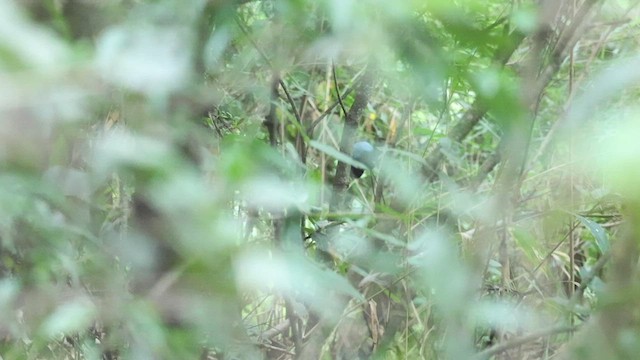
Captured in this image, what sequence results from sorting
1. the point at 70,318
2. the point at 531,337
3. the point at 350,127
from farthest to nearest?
the point at 350,127, the point at 531,337, the point at 70,318

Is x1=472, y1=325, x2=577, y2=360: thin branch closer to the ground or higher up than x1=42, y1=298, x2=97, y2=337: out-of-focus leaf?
closer to the ground

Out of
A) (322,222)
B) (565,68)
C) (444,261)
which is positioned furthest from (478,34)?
(565,68)

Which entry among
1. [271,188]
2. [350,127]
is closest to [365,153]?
[350,127]

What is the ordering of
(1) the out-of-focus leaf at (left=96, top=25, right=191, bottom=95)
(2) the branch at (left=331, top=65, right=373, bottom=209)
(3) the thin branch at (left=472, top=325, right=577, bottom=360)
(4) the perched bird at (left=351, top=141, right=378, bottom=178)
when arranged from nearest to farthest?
(1) the out-of-focus leaf at (left=96, top=25, right=191, bottom=95) → (3) the thin branch at (left=472, top=325, right=577, bottom=360) → (4) the perched bird at (left=351, top=141, right=378, bottom=178) → (2) the branch at (left=331, top=65, right=373, bottom=209)

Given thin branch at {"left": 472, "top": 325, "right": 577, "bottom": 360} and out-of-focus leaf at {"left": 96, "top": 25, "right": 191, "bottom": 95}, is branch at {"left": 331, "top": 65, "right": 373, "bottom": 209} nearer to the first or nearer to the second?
thin branch at {"left": 472, "top": 325, "right": 577, "bottom": 360}

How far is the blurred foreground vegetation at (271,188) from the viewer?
479 millimetres

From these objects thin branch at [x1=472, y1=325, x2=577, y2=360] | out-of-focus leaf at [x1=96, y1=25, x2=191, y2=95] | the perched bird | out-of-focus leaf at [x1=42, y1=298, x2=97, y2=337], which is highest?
out-of-focus leaf at [x1=96, y1=25, x2=191, y2=95]

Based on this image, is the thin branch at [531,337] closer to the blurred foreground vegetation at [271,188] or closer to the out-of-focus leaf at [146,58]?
the blurred foreground vegetation at [271,188]

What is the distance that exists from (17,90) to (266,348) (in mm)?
755

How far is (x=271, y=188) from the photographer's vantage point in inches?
19.6

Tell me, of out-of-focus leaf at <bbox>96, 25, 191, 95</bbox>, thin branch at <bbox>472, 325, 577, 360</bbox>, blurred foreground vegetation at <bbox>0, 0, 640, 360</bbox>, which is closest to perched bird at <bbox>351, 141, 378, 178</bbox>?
blurred foreground vegetation at <bbox>0, 0, 640, 360</bbox>

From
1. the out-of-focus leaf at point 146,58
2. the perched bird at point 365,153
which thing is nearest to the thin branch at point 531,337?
the perched bird at point 365,153

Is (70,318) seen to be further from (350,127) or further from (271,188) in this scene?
(350,127)

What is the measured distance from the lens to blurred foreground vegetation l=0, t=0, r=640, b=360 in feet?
1.57
